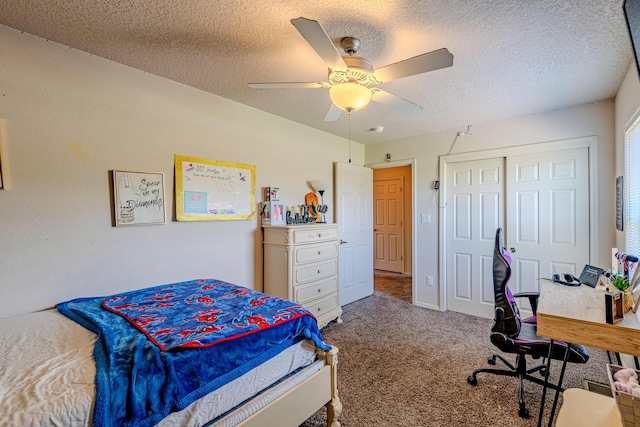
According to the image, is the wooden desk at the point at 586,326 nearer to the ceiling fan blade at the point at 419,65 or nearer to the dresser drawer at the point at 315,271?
the ceiling fan blade at the point at 419,65

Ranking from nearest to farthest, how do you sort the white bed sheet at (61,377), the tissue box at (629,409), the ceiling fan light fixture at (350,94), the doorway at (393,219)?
the tissue box at (629,409), the white bed sheet at (61,377), the ceiling fan light fixture at (350,94), the doorway at (393,219)

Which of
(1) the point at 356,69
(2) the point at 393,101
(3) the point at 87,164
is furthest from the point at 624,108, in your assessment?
(3) the point at 87,164

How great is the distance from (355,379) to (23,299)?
2.30 metres

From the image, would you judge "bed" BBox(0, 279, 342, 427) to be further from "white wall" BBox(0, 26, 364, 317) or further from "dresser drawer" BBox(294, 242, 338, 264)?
"dresser drawer" BBox(294, 242, 338, 264)

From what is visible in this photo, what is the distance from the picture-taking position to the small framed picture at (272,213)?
10.1ft

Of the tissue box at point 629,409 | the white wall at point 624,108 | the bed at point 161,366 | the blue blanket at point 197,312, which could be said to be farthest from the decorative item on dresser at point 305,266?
the white wall at point 624,108

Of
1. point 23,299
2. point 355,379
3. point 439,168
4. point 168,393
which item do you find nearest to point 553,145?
point 439,168

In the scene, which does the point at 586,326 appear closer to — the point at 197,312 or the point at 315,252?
the point at 197,312

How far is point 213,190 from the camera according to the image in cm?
271

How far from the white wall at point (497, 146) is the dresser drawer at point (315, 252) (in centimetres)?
140

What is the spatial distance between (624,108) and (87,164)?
4.16m

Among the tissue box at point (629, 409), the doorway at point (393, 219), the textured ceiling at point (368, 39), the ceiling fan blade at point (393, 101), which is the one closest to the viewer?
the tissue box at point (629, 409)

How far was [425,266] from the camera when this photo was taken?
401 centimetres

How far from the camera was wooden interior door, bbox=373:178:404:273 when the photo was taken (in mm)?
6223
